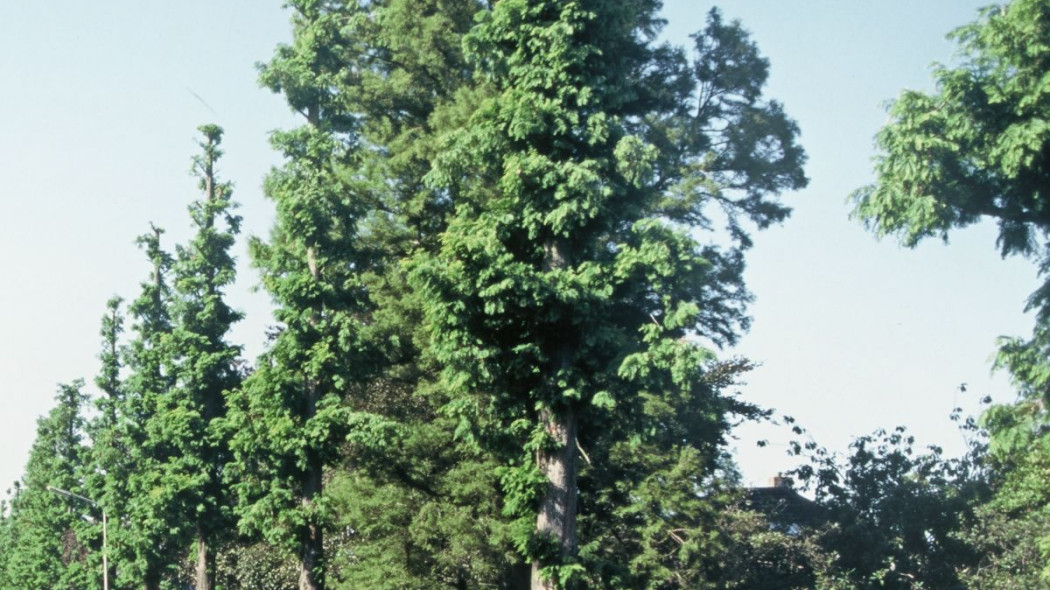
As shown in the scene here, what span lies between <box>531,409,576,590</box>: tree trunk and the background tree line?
5 cm

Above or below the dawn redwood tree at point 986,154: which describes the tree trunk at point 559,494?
below

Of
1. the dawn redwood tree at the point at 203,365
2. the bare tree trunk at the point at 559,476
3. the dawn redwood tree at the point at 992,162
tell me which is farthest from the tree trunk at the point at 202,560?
the dawn redwood tree at the point at 992,162

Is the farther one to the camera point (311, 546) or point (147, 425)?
point (147, 425)

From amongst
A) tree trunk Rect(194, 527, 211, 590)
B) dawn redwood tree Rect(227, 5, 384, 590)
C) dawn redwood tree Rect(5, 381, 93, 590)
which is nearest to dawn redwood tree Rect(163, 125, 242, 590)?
tree trunk Rect(194, 527, 211, 590)

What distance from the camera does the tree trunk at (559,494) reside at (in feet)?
58.2

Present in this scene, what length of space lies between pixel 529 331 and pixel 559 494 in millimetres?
2629

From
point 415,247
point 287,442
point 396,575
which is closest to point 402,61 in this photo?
point 415,247

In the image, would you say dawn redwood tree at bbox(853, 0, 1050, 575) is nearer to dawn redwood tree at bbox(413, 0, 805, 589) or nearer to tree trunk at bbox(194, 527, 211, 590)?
dawn redwood tree at bbox(413, 0, 805, 589)

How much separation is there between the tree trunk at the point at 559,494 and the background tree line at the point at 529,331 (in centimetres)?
5

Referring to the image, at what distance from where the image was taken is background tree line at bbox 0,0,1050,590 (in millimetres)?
18281

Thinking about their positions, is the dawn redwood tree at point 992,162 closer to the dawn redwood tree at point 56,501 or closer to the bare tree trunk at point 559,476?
the bare tree trunk at point 559,476

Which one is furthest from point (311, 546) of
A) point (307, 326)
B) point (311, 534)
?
point (307, 326)

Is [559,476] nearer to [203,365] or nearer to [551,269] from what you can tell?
[551,269]

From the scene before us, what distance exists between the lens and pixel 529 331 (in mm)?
18375
